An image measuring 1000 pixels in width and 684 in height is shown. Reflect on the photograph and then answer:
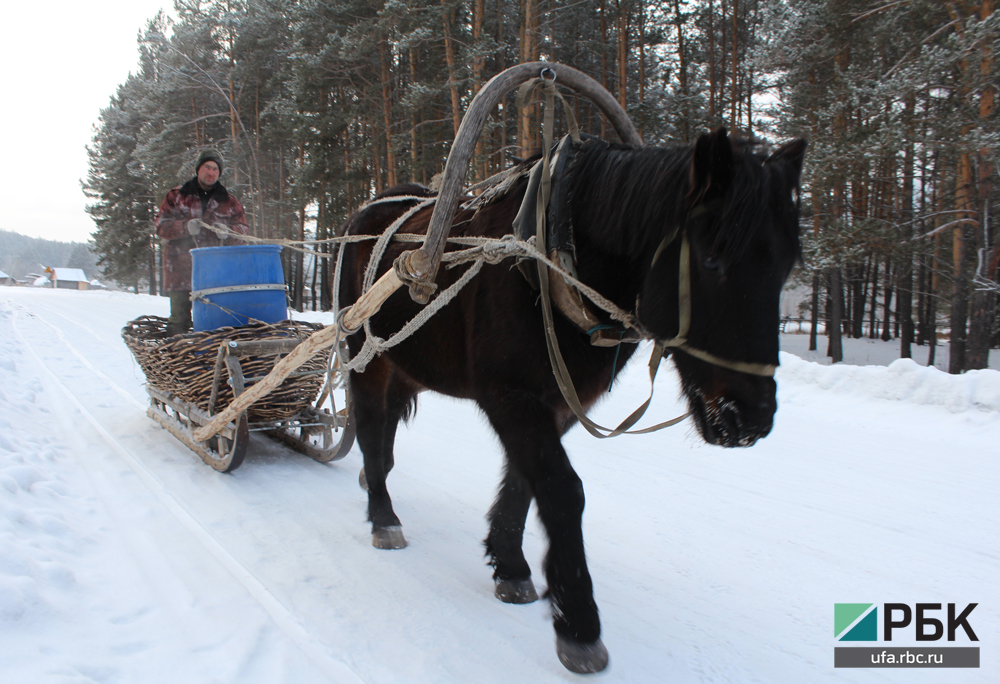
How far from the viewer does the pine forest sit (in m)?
9.88

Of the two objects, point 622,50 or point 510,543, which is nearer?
point 510,543

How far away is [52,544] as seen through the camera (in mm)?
2438

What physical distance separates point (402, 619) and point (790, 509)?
239 centimetres

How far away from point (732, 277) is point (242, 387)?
3209 mm

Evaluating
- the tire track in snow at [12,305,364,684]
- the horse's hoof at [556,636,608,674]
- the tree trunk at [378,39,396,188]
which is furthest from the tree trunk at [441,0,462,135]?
the horse's hoof at [556,636,608,674]

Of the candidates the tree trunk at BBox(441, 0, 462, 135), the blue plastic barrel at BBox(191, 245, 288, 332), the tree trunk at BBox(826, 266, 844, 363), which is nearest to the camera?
the blue plastic barrel at BBox(191, 245, 288, 332)

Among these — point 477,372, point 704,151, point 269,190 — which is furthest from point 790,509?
point 269,190

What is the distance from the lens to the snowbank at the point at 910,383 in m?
5.36

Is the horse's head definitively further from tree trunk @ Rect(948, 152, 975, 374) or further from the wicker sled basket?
tree trunk @ Rect(948, 152, 975, 374)

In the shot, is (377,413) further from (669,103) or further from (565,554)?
(669,103)

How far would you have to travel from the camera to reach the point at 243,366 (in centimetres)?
398

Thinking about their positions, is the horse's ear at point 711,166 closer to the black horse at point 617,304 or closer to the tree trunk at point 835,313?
the black horse at point 617,304

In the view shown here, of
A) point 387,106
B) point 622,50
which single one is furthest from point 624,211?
point 387,106

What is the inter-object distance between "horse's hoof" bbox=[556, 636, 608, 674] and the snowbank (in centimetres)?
530
